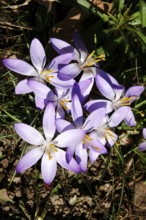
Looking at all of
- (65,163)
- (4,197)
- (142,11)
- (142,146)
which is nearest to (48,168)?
(65,163)

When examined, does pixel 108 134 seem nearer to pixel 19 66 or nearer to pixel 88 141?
pixel 88 141

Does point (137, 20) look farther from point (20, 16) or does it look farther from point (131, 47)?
point (20, 16)

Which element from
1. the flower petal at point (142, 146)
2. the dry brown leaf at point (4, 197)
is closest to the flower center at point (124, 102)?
the flower petal at point (142, 146)

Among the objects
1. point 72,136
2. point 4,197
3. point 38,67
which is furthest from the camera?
point 4,197

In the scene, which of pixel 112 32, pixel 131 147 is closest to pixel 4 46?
pixel 112 32

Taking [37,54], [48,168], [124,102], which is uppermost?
[37,54]

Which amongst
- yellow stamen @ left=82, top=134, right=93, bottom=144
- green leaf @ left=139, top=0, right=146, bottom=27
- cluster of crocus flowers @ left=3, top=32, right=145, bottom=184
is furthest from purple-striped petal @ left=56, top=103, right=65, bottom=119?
green leaf @ left=139, top=0, right=146, bottom=27

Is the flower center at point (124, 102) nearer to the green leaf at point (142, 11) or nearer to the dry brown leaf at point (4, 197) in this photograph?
the green leaf at point (142, 11)
